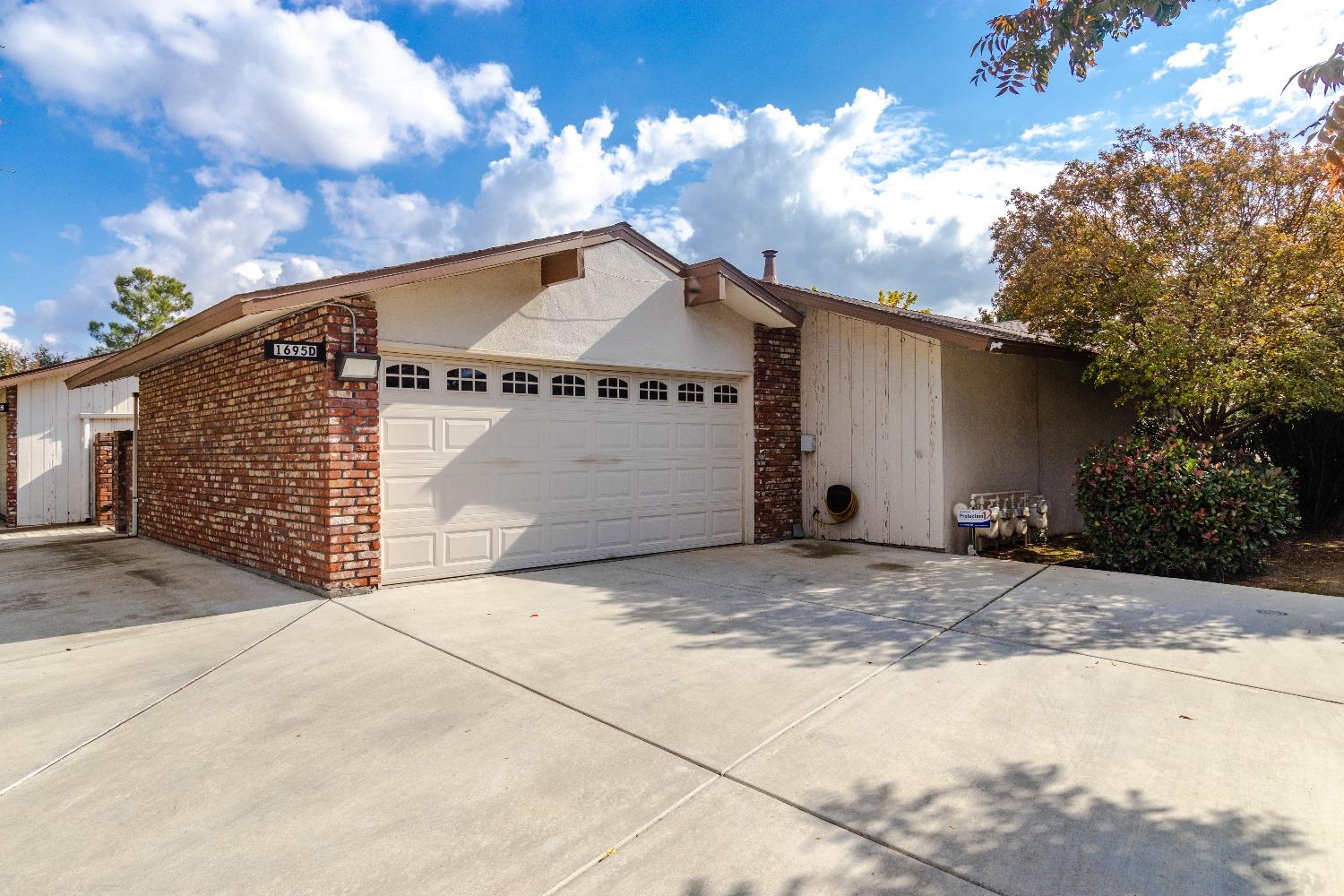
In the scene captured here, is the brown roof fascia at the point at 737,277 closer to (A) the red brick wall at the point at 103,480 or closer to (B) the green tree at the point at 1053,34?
(B) the green tree at the point at 1053,34

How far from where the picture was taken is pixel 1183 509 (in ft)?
23.2

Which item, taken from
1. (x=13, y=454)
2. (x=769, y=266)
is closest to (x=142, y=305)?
(x=13, y=454)

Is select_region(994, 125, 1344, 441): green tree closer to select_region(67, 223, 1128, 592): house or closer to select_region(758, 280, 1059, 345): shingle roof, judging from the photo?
select_region(758, 280, 1059, 345): shingle roof

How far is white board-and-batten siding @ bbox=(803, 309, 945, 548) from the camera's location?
839 centimetres

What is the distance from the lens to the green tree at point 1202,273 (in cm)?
751

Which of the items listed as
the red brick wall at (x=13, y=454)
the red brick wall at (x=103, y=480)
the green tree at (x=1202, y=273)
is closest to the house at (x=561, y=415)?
the green tree at (x=1202, y=273)

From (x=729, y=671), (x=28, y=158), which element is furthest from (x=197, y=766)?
(x=28, y=158)

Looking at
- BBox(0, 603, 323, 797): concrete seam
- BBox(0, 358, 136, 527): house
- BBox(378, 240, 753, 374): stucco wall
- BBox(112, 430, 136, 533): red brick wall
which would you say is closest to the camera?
BBox(0, 603, 323, 797): concrete seam

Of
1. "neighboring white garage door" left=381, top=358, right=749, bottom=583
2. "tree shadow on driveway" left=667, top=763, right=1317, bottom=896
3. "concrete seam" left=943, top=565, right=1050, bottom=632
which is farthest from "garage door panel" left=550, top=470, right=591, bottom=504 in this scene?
"tree shadow on driveway" left=667, top=763, right=1317, bottom=896

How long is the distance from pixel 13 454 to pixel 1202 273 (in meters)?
18.5

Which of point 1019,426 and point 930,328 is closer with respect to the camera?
point 930,328

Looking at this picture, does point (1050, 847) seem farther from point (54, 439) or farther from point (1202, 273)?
point (54, 439)

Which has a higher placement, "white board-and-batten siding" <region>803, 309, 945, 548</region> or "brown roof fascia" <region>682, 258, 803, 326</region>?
"brown roof fascia" <region>682, 258, 803, 326</region>

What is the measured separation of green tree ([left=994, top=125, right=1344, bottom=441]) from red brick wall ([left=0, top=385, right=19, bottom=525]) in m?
16.7
